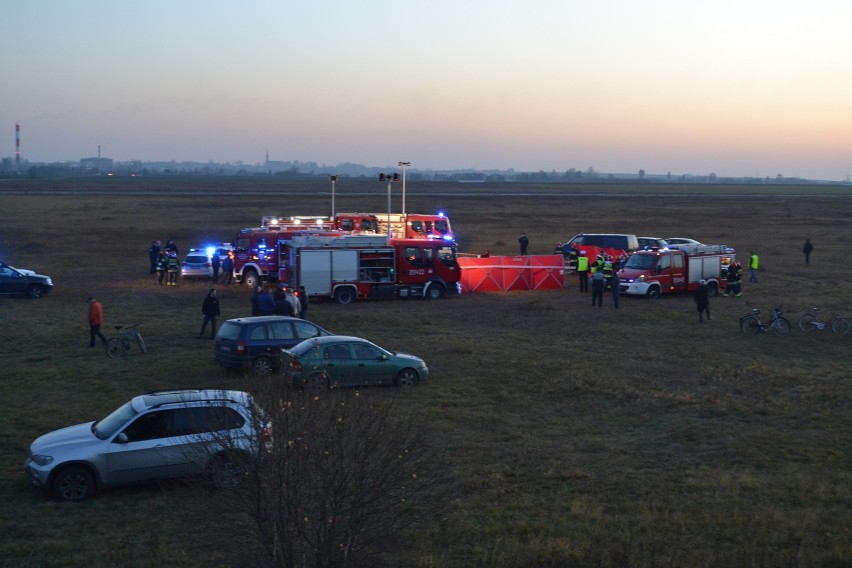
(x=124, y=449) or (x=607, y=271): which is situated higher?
(x=607, y=271)

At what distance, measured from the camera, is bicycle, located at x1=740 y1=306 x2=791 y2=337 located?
2511 centimetres

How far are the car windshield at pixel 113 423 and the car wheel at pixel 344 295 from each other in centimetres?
1858

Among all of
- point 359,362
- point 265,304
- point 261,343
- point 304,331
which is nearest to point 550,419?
point 359,362

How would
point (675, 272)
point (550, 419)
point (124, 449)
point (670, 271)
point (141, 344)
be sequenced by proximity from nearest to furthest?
1. point (124, 449)
2. point (550, 419)
3. point (141, 344)
4. point (670, 271)
5. point (675, 272)

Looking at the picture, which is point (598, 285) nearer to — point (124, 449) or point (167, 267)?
point (167, 267)

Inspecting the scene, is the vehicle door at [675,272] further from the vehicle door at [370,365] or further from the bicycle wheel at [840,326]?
the vehicle door at [370,365]

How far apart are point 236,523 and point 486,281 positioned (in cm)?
2774

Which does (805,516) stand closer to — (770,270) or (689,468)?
(689,468)

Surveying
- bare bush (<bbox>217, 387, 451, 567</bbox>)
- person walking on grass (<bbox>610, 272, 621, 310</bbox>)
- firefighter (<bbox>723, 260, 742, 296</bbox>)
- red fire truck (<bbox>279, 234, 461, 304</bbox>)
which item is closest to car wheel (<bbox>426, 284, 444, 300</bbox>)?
red fire truck (<bbox>279, 234, 461, 304</bbox>)

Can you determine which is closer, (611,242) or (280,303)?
(280,303)

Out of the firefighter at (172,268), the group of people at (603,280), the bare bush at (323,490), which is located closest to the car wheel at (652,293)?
the group of people at (603,280)

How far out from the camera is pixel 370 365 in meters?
18.3

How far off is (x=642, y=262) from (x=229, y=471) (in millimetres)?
27678

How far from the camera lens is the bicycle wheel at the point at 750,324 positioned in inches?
1003
